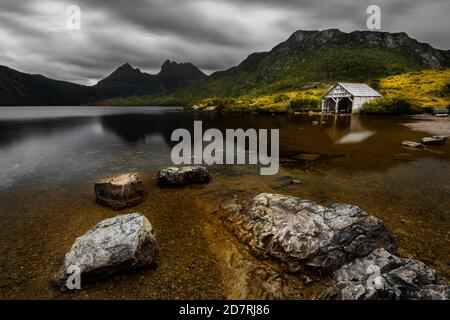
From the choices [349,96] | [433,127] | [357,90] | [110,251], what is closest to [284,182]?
[110,251]

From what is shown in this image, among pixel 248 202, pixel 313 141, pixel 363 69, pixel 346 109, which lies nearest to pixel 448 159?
pixel 313 141

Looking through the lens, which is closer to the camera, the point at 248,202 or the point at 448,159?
the point at 248,202

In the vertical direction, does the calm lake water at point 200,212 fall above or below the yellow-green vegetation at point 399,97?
below

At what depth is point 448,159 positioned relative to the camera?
67.0 feet

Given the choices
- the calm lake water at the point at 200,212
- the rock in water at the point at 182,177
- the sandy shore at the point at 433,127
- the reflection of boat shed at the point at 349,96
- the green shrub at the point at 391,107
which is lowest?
the calm lake water at the point at 200,212

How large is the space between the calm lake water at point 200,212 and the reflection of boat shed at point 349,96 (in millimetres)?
51452

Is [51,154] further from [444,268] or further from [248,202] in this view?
[444,268]

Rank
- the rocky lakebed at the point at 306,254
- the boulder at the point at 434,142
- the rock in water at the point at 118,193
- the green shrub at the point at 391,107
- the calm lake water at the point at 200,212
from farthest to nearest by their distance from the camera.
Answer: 1. the green shrub at the point at 391,107
2. the boulder at the point at 434,142
3. the rock in water at the point at 118,193
4. the calm lake water at the point at 200,212
5. the rocky lakebed at the point at 306,254

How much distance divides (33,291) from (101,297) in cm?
201

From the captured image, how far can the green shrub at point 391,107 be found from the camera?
63656mm

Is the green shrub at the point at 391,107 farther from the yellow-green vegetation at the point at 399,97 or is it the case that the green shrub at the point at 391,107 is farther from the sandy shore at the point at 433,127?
the sandy shore at the point at 433,127

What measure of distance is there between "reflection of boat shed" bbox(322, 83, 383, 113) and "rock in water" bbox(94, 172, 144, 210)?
72.6m

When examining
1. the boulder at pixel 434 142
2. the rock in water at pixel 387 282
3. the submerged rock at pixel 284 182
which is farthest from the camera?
the boulder at pixel 434 142

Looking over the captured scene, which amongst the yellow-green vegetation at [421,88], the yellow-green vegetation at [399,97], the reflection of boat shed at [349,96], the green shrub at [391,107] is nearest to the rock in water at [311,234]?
the green shrub at [391,107]
